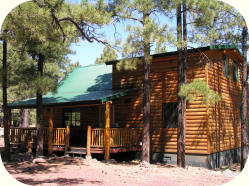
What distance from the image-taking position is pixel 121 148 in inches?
518

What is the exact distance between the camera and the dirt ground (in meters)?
8.80

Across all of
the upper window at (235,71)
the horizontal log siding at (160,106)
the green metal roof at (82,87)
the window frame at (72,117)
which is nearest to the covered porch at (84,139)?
the window frame at (72,117)

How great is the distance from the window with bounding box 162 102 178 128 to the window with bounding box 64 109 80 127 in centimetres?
561

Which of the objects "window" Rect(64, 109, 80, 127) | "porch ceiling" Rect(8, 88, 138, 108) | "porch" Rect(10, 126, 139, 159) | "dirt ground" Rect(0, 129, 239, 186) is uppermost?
"porch ceiling" Rect(8, 88, 138, 108)

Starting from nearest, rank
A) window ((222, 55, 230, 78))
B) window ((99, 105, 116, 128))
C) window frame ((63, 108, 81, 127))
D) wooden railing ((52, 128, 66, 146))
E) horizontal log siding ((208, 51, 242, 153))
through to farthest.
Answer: horizontal log siding ((208, 51, 242, 153)), wooden railing ((52, 128, 66, 146)), window ((99, 105, 116, 128)), window ((222, 55, 230, 78)), window frame ((63, 108, 81, 127))

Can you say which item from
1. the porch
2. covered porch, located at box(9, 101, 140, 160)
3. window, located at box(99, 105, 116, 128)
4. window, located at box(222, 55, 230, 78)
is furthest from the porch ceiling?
window, located at box(222, 55, 230, 78)

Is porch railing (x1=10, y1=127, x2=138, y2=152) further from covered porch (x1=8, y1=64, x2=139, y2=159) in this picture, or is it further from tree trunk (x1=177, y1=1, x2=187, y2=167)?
tree trunk (x1=177, y1=1, x2=187, y2=167)

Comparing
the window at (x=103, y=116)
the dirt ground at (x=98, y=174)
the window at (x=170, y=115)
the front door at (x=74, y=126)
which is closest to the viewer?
the dirt ground at (x=98, y=174)

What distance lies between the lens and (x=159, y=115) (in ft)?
45.2

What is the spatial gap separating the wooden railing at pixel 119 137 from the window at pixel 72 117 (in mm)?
3625

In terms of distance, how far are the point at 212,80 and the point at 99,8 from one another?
21.0 ft

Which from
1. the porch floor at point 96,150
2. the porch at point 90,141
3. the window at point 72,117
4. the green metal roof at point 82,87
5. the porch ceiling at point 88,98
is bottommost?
the porch floor at point 96,150

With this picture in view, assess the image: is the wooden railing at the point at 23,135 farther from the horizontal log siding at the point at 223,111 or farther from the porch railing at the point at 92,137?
the horizontal log siding at the point at 223,111

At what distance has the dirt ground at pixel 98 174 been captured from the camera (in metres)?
8.80
